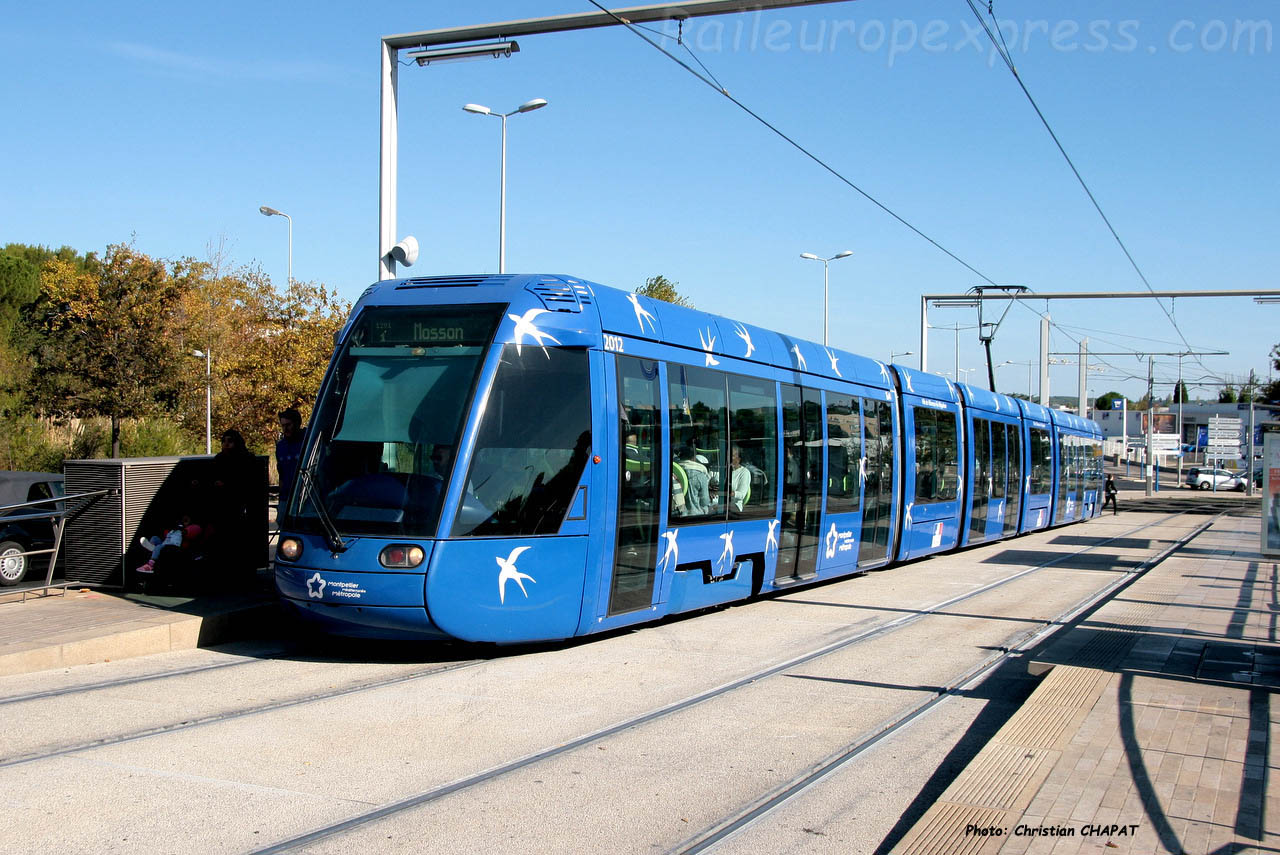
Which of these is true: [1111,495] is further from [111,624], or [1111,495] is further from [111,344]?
[111,624]

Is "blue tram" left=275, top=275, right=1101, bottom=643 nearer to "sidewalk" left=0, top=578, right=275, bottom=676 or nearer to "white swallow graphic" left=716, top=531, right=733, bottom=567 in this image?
"white swallow graphic" left=716, top=531, right=733, bottom=567

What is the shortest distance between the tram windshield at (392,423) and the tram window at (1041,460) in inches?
780

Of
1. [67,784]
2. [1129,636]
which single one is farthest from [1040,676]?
[67,784]

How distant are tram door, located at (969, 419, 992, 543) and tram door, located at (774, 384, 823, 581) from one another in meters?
8.29

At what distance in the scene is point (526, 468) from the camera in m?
8.84

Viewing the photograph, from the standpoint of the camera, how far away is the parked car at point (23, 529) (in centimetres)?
1259

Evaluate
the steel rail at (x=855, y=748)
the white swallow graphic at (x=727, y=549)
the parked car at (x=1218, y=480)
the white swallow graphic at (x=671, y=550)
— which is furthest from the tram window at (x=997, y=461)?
the parked car at (x=1218, y=480)

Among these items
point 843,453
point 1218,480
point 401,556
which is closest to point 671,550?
point 401,556

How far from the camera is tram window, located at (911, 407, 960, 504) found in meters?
18.3

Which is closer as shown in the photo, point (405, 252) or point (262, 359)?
point (405, 252)

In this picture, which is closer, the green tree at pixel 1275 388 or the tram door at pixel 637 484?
the tram door at pixel 637 484

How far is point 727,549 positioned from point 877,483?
17.5 feet

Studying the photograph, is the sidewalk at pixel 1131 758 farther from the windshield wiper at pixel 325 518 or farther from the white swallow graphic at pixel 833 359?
the white swallow graphic at pixel 833 359

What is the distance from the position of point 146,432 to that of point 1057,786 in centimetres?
3030
